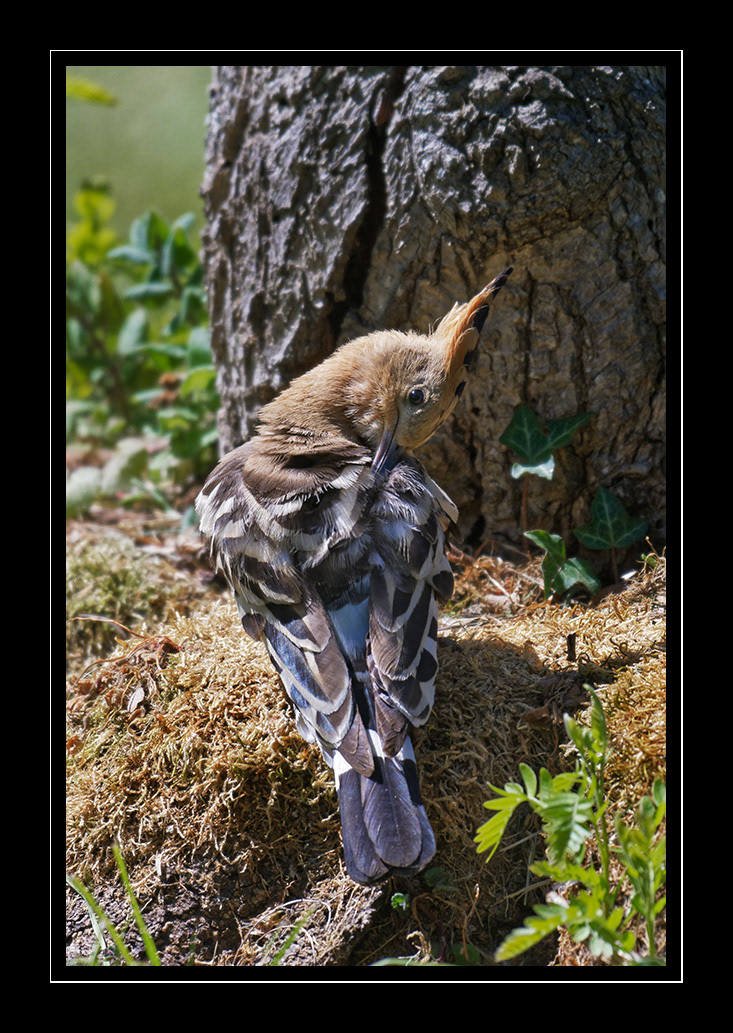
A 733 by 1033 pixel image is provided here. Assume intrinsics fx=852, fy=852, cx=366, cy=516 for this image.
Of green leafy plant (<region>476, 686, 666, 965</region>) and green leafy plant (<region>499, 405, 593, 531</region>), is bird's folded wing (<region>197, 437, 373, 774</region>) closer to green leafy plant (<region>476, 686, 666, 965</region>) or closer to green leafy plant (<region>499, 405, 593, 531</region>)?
green leafy plant (<region>476, 686, 666, 965</region>)

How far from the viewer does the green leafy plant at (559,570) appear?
346cm

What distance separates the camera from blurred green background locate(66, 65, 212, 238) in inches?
316

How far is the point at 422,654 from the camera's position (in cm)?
280

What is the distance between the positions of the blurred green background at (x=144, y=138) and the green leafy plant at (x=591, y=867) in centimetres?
687

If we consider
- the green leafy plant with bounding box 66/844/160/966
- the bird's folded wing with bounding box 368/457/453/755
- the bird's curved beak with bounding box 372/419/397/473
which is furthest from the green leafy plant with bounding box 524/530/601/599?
the green leafy plant with bounding box 66/844/160/966

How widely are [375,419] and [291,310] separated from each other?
0.91 meters

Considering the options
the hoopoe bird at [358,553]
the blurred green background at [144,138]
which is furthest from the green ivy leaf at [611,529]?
the blurred green background at [144,138]

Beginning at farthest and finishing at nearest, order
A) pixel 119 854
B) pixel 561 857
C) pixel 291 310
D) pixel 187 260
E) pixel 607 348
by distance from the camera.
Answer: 1. pixel 187 260
2. pixel 291 310
3. pixel 607 348
4. pixel 119 854
5. pixel 561 857

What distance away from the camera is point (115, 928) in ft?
9.07

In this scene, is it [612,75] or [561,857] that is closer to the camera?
[561,857]

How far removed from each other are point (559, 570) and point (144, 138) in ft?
22.9

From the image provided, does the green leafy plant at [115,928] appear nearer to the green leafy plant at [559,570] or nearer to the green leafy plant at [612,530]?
the green leafy plant at [559,570]
